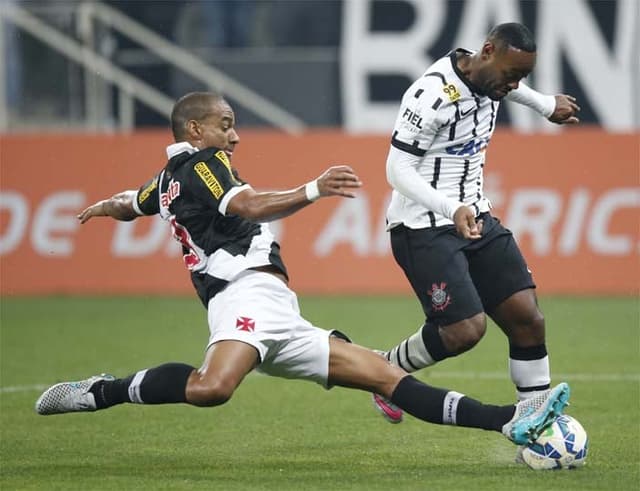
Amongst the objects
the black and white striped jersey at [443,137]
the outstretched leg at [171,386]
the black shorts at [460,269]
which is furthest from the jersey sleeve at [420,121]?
the outstretched leg at [171,386]

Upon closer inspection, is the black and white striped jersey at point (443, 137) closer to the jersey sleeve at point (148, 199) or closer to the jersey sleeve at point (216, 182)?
the jersey sleeve at point (216, 182)

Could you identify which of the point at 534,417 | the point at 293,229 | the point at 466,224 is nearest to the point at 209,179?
the point at 466,224

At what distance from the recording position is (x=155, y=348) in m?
12.2

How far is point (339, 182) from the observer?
645cm

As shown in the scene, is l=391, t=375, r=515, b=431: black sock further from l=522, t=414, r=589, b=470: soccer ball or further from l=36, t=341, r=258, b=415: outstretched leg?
l=36, t=341, r=258, b=415: outstretched leg

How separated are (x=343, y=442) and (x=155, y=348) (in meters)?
4.51

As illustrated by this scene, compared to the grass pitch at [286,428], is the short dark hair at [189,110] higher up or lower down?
higher up

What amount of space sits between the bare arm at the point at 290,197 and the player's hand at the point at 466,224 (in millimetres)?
527

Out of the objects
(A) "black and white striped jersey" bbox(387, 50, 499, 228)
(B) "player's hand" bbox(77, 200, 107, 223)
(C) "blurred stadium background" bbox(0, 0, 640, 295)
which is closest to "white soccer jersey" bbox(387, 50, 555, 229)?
(A) "black and white striped jersey" bbox(387, 50, 499, 228)

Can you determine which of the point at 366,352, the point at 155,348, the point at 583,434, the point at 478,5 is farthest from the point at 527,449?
the point at 478,5

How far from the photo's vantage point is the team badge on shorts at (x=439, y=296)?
7.56 m

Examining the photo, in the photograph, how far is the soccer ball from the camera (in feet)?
22.8

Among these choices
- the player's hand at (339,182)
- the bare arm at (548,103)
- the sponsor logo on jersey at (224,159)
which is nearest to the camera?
the player's hand at (339,182)

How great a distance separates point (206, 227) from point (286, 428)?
174 centimetres
